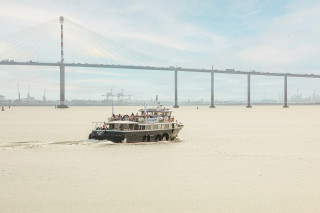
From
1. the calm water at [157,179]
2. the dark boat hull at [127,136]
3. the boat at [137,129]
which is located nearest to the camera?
the calm water at [157,179]

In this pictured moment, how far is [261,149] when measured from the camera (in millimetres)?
32250

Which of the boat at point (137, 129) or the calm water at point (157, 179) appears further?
the boat at point (137, 129)

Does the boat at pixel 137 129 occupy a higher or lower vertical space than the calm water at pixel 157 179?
higher

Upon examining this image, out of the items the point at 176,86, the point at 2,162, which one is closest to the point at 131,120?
the point at 2,162

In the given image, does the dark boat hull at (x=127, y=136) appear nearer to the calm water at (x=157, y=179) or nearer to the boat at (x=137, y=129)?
the boat at (x=137, y=129)

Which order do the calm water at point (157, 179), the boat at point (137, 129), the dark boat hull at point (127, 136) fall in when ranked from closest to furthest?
the calm water at point (157, 179) → the dark boat hull at point (127, 136) → the boat at point (137, 129)

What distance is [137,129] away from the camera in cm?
3609

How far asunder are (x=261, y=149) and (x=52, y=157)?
16644mm

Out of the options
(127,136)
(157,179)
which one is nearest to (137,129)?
(127,136)

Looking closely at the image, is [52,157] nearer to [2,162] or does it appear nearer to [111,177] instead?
[2,162]

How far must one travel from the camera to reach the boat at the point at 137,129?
34719 mm

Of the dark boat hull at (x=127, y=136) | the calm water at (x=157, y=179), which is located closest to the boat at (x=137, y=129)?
the dark boat hull at (x=127, y=136)

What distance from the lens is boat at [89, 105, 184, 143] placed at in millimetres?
34719

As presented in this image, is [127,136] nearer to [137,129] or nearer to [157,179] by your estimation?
[137,129]
